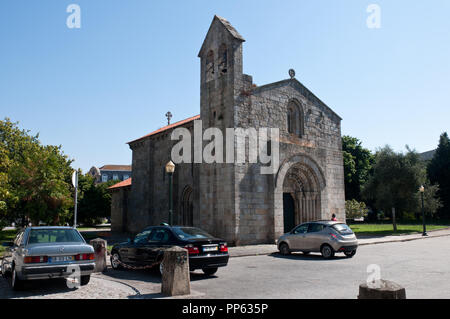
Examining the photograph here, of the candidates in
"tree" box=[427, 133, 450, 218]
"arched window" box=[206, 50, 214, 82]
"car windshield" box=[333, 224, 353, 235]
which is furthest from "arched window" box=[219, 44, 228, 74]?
"tree" box=[427, 133, 450, 218]

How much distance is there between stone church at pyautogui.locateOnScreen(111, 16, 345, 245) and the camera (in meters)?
18.4

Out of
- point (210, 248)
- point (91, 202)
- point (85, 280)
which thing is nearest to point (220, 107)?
point (210, 248)

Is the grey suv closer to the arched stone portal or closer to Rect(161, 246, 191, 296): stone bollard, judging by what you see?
the arched stone portal

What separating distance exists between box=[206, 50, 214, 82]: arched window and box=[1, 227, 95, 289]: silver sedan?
1394 centimetres

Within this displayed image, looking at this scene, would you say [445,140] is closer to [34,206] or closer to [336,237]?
[336,237]

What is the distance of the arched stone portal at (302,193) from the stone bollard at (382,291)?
17.2 m

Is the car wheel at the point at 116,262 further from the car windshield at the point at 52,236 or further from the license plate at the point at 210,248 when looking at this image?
the license plate at the point at 210,248

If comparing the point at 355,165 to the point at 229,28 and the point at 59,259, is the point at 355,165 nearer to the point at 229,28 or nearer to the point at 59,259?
the point at 229,28

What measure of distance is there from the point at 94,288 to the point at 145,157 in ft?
69.6

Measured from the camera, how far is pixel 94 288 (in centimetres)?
810

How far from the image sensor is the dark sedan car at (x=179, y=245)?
31.1 feet

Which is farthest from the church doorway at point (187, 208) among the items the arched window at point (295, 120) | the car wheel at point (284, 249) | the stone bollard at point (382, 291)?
the stone bollard at point (382, 291)
